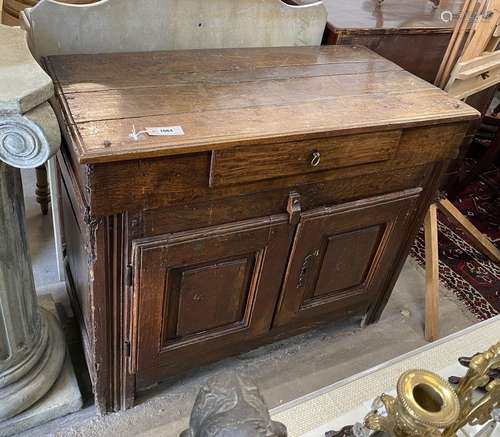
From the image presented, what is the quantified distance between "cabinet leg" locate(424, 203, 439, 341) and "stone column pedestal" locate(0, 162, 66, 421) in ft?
3.99

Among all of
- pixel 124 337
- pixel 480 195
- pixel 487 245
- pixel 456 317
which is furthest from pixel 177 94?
pixel 480 195

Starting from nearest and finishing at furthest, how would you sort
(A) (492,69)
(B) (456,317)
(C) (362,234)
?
(C) (362,234) < (A) (492,69) < (B) (456,317)

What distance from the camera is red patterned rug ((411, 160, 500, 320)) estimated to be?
205 centimetres

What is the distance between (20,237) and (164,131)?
45 centimetres

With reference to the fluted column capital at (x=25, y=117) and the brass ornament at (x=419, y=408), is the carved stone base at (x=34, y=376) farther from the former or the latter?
the brass ornament at (x=419, y=408)

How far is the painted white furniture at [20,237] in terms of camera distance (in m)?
0.87

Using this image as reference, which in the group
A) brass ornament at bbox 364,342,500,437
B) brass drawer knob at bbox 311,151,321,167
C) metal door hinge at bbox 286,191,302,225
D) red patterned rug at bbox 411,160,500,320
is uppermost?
brass ornament at bbox 364,342,500,437

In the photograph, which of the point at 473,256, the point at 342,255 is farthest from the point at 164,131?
the point at 473,256

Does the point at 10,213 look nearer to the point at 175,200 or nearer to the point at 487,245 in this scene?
the point at 175,200

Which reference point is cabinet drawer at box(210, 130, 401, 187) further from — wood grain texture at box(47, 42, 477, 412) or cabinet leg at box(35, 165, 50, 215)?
cabinet leg at box(35, 165, 50, 215)

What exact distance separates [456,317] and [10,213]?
1.59 m

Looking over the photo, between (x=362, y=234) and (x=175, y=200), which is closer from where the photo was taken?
(x=175, y=200)

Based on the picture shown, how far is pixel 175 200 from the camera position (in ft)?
3.46

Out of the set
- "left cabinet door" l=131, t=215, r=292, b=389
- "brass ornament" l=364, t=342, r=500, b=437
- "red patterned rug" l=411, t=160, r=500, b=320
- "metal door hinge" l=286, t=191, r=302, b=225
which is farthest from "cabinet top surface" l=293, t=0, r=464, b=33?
"brass ornament" l=364, t=342, r=500, b=437
